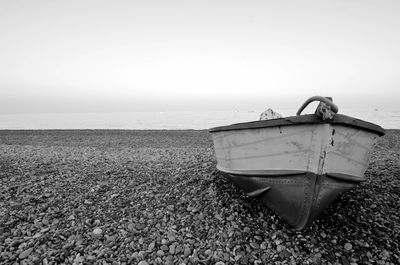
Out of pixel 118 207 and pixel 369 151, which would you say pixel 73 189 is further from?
pixel 369 151

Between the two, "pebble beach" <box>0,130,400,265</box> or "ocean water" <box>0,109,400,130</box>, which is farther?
"ocean water" <box>0,109,400,130</box>

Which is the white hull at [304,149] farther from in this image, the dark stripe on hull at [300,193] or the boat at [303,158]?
the dark stripe on hull at [300,193]

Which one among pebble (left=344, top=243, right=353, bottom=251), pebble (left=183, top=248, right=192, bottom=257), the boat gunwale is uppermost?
the boat gunwale

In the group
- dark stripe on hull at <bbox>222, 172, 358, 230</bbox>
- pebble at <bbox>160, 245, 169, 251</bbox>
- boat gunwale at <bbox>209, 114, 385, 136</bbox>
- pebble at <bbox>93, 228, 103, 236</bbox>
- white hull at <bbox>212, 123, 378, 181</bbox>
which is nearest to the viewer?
boat gunwale at <bbox>209, 114, 385, 136</bbox>

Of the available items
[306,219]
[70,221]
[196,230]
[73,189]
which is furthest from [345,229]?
[73,189]

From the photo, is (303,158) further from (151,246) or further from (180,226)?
(151,246)

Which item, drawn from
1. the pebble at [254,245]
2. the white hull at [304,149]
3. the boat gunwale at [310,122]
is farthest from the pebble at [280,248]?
the boat gunwale at [310,122]

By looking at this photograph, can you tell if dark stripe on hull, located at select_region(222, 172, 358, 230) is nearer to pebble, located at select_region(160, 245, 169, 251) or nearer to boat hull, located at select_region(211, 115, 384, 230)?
boat hull, located at select_region(211, 115, 384, 230)

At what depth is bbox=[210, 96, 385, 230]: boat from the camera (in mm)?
3770

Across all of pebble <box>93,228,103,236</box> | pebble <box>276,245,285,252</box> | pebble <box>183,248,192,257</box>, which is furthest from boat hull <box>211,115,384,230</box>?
pebble <box>93,228,103,236</box>

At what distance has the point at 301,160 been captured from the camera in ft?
13.1

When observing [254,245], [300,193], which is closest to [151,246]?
[254,245]

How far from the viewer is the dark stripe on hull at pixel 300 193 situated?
400 cm

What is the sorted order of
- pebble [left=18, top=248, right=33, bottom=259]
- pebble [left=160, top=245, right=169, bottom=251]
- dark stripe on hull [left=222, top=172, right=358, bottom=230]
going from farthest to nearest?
pebble [left=160, top=245, right=169, bottom=251] → dark stripe on hull [left=222, top=172, right=358, bottom=230] → pebble [left=18, top=248, right=33, bottom=259]
